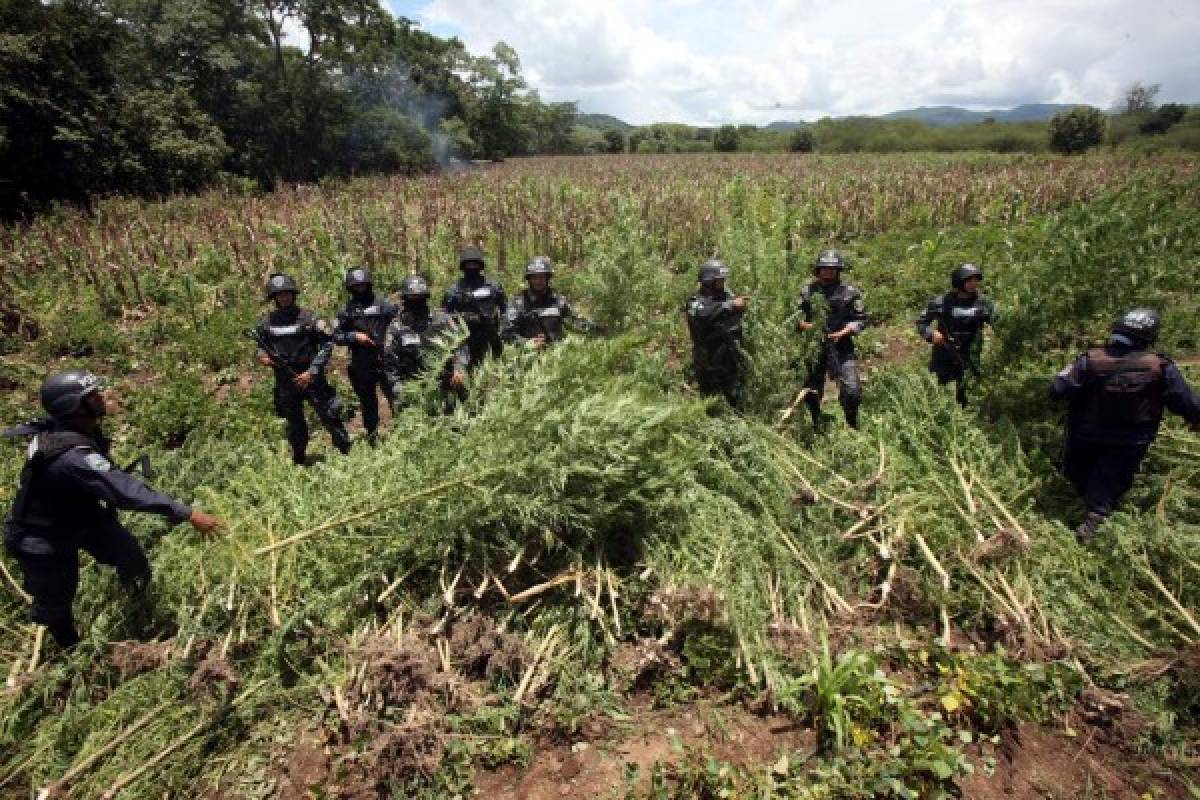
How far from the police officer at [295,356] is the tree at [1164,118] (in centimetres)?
5468

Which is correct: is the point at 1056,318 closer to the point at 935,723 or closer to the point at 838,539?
the point at 838,539

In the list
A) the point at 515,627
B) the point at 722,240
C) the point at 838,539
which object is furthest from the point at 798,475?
the point at 722,240

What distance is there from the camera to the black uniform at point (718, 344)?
6488 mm

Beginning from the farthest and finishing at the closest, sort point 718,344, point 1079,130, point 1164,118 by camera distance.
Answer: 1. point 1164,118
2. point 1079,130
3. point 718,344

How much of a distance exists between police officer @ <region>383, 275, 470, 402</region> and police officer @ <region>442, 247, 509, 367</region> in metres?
0.28

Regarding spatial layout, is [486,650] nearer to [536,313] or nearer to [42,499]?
[42,499]

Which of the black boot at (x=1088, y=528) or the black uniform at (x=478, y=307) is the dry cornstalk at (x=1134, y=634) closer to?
the black boot at (x=1088, y=528)

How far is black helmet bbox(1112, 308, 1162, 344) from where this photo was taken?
181 inches

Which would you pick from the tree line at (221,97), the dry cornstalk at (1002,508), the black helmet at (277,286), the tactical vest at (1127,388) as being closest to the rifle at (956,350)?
the tactical vest at (1127,388)

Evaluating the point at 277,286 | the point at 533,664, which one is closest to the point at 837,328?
the point at 533,664

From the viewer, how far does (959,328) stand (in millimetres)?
6270

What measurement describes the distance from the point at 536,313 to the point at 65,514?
430 centimetres

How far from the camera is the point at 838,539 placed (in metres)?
4.60

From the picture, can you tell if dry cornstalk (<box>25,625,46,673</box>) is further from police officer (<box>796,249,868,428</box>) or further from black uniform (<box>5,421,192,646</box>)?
police officer (<box>796,249,868,428</box>)
